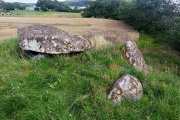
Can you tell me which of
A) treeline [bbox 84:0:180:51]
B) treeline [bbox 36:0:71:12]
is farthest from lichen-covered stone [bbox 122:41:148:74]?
treeline [bbox 36:0:71:12]

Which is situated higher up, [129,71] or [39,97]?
[129,71]

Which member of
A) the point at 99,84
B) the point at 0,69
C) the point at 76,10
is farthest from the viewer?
the point at 76,10

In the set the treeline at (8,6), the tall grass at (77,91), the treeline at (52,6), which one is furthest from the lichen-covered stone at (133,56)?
the treeline at (8,6)

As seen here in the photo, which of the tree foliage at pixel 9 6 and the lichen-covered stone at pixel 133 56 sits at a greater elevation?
the tree foliage at pixel 9 6

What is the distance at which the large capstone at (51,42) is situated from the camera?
6742 millimetres

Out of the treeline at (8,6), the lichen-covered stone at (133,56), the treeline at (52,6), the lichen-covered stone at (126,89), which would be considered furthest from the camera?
the treeline at (52,6)

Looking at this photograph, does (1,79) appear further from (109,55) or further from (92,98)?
(109,55)

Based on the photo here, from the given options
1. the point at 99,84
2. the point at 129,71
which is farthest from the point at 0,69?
the point at 129,71

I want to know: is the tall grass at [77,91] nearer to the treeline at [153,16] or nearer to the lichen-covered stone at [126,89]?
the lichen-covered stone at [126,89]

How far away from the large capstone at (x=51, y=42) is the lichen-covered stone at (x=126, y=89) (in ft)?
9.06

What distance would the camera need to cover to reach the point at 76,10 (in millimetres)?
75938

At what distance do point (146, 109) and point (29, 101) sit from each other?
256 centimetres

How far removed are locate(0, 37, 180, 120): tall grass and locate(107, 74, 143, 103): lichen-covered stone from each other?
0.50 feet

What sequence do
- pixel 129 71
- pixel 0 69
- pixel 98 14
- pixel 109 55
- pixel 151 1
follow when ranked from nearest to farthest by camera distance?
pixel 129 71, pixel 0 69, pixel 109 55, pixel 151 1, pixel 98 14
